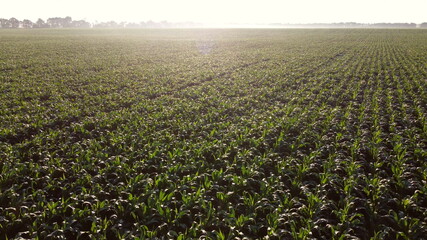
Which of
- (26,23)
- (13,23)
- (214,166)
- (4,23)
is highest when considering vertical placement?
(26,23)

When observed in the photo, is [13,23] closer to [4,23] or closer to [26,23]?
[4,23]

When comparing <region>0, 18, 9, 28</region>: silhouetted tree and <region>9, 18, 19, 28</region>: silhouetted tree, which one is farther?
<region>9, 18, 19, 28</region>: silhouetted tree

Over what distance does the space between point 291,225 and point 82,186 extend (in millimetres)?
5362

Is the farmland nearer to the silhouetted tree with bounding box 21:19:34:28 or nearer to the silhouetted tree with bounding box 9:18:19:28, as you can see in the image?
the silhouetted tree with bounding box 9:18:19:28

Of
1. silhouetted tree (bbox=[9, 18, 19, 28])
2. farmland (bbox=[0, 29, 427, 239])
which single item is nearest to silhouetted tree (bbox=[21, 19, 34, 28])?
silhouetted tree (bbox=[9, 18, 19, 28])

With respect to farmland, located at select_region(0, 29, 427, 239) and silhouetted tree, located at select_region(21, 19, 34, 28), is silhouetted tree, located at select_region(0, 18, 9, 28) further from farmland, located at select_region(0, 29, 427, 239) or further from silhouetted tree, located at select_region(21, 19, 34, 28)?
farmland, located at select_region(0, 29, 427, 239)

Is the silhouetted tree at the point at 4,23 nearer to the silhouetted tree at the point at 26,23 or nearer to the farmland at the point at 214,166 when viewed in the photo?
the silhouetted tree at the point at 26,23

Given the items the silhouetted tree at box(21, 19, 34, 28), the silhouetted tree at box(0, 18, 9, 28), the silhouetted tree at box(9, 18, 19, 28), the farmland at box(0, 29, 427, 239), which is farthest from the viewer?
the silhouetted tree at box(21, 19, 34, 28)

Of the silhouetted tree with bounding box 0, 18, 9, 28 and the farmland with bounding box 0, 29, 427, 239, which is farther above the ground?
the silhouetted tree with bounding box 0, 18, 9, 28

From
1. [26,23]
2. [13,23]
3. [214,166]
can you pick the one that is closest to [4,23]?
[13,23]

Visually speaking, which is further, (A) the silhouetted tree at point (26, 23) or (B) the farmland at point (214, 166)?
(A) the silhouetted tree at point (26, 23)

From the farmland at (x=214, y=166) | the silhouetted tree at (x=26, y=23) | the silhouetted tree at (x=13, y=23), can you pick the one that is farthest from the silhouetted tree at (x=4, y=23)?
the farmland at (x=214, y=166)

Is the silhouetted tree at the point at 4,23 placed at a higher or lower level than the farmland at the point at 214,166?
higher

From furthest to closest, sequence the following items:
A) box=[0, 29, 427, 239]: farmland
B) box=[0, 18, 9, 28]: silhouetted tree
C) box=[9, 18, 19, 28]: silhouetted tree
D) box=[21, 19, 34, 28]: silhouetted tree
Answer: box=[21, 19, 34, 28]: silhouetted tree → box=[9, 18, 19, 28]: silhouetted tree → box=[0, 18, 9, 28]: silhouetted tree → box=[0, 29, 427, 239]: farmland
